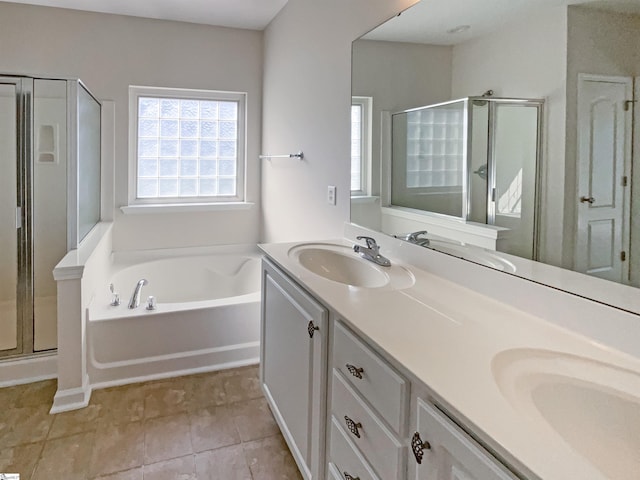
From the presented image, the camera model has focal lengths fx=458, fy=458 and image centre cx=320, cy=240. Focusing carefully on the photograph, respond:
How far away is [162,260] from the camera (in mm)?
3609

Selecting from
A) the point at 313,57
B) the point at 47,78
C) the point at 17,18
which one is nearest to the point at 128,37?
the point at 17,18

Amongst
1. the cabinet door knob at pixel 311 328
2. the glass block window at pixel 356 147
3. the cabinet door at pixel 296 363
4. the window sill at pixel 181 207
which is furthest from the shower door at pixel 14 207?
the cabinet door knob at pixel 311 328

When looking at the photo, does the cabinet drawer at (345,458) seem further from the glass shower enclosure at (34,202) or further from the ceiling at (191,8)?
the ceiling at (191,8)

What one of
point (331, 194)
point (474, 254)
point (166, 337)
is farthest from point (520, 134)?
point (166, 337)

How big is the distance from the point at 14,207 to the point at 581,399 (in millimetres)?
2963

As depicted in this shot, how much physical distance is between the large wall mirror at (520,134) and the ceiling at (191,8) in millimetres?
1539

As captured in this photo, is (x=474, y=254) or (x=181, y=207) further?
(x=181, y=207)

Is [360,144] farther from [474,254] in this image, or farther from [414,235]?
[474,254]

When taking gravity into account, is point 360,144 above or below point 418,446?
above

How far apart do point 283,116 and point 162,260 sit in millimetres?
1468

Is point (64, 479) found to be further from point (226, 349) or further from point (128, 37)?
point (128, 37)

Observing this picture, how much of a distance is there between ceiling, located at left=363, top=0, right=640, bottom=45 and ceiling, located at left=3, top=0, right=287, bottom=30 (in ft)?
5.04

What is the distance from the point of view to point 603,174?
1.08 m

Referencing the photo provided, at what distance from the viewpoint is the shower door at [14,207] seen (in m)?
2.66
